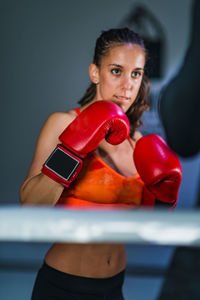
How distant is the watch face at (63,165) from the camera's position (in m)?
0.78

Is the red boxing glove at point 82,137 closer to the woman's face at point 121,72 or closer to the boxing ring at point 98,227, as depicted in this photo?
the woman's face at point 121,72

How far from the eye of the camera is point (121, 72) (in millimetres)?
954

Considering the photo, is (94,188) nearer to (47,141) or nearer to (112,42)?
(47,141)

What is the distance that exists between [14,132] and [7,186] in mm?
571

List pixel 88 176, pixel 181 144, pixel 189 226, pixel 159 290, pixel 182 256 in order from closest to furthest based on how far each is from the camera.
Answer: pixel 189 226 → pixel 181 144 → pixel 88 176 → pixel 159 290 → pixel 182 256

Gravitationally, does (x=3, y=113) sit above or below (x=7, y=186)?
above

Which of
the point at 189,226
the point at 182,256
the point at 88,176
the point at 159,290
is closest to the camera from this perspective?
the point at 189,226

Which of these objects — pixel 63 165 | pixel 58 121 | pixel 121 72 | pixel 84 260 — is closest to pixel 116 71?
pixel 121 72

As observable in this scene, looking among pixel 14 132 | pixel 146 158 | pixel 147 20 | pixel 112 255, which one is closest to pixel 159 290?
pixel 112 255

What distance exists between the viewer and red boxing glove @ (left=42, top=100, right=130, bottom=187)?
79 cm

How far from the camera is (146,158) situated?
962 millimetres

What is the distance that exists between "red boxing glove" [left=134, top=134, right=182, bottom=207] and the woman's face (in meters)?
0.17

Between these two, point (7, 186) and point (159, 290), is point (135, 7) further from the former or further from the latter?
point (159, 290)

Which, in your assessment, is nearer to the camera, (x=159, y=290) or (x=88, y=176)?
(x=88, y=176)
